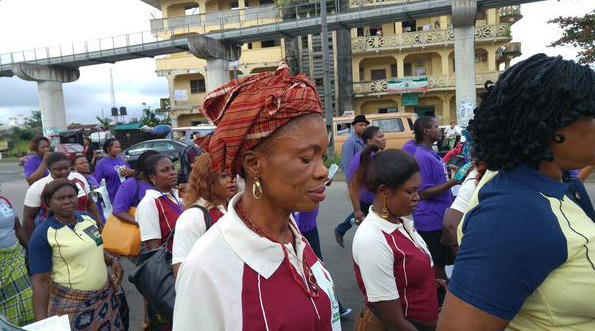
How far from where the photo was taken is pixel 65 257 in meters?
3.23

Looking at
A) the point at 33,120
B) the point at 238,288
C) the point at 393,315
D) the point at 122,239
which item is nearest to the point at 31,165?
the point at 122,239

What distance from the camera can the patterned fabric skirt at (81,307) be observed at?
322 cm

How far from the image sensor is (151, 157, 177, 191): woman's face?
3.86 m

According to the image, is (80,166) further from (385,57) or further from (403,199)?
(385,57)

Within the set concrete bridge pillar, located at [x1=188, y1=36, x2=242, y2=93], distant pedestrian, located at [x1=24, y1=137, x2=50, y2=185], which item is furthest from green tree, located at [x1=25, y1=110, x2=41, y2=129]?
distant pedestrian, located at [x1=24, y1=137, x2=50, y2=185]

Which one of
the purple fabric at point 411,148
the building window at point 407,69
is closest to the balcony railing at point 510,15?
the building window at point 407,69

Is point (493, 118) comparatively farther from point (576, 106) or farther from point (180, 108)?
point (180, 108)

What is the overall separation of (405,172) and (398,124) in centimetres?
1416

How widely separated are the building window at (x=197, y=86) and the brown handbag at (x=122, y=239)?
3171 centimetres

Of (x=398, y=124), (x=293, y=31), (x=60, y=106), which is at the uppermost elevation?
(x=293, y=31)

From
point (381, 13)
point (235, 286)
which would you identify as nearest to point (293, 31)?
point (381, 13)

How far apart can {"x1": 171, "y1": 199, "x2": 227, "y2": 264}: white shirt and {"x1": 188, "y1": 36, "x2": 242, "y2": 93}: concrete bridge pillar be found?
18.3 metres

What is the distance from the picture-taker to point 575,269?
4.44 ft

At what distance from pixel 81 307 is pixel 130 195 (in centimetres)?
126
